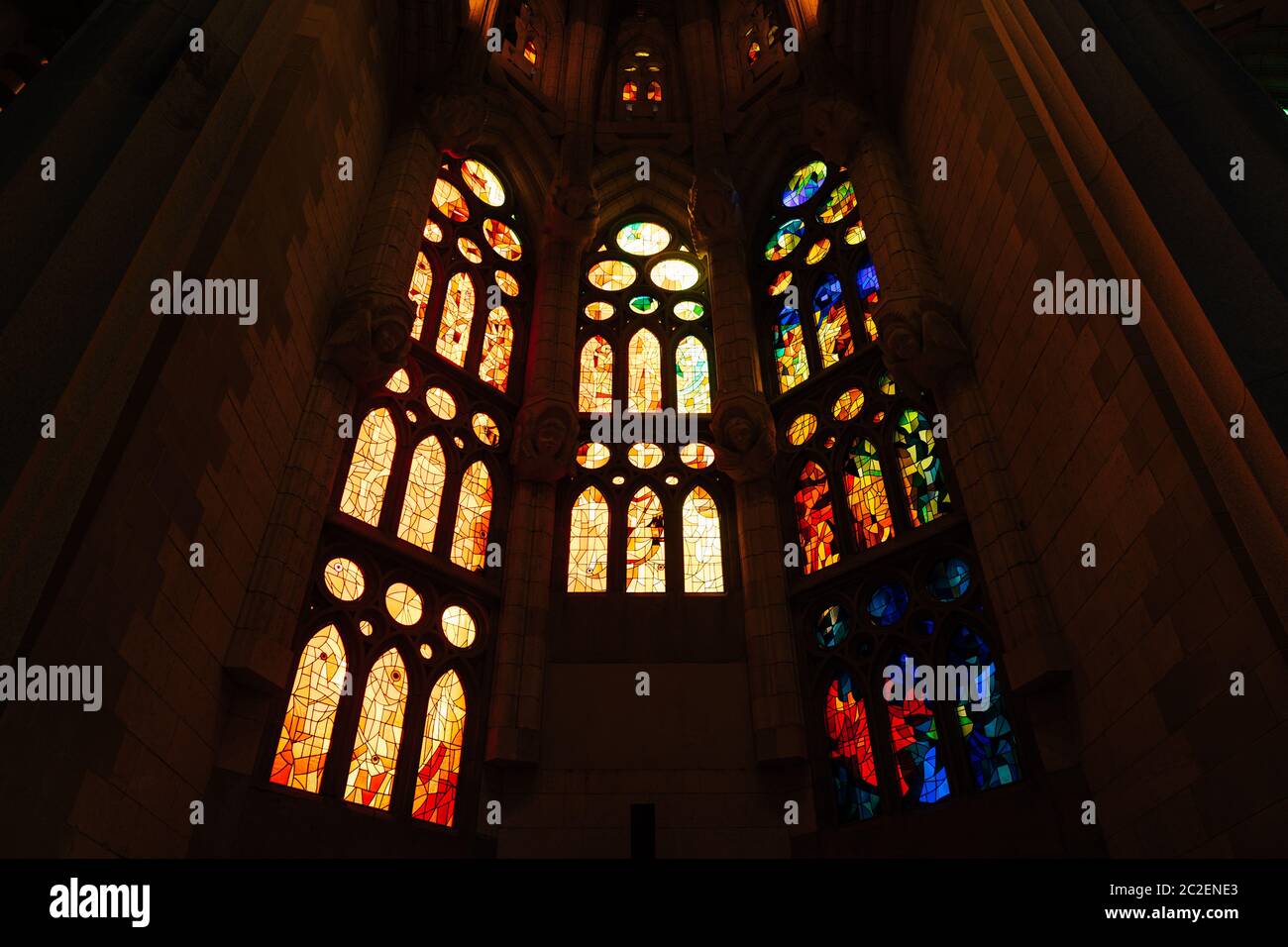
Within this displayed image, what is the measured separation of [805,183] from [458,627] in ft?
28.2

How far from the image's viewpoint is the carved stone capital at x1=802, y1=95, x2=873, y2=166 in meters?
11.5

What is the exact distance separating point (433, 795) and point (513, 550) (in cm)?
290

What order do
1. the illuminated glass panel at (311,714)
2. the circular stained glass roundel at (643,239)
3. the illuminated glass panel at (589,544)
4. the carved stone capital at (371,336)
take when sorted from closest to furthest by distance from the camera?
the illuminated glass panel at (311,714)
the carved stone capital at (371,336)
the illuminated glass panel at (589,544)
the circular stained glass roundel at (643,239)

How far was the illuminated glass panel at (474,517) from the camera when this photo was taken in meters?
10.2

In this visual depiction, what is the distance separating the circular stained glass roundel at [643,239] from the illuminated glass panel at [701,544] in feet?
15.3

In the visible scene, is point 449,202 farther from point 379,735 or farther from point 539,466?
point 379,735

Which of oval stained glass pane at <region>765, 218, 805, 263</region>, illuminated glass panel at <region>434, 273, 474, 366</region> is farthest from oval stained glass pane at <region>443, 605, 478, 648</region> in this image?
oval stained glass pane at <region>765, 218, 805, 263</region>

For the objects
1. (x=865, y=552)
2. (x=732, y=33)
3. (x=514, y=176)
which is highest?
(x=732, y=33)

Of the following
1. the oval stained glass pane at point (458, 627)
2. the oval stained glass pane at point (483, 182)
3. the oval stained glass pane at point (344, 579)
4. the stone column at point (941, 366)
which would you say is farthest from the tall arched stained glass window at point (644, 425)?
the stone column at point (941, 366)

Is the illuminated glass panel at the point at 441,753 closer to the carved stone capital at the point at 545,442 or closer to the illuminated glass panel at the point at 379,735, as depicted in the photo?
the illuminated glass panel at the point at 379,735

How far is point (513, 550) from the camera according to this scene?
10.3 m

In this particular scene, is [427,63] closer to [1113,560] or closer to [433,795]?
[433,795]

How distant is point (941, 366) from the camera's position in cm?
896
